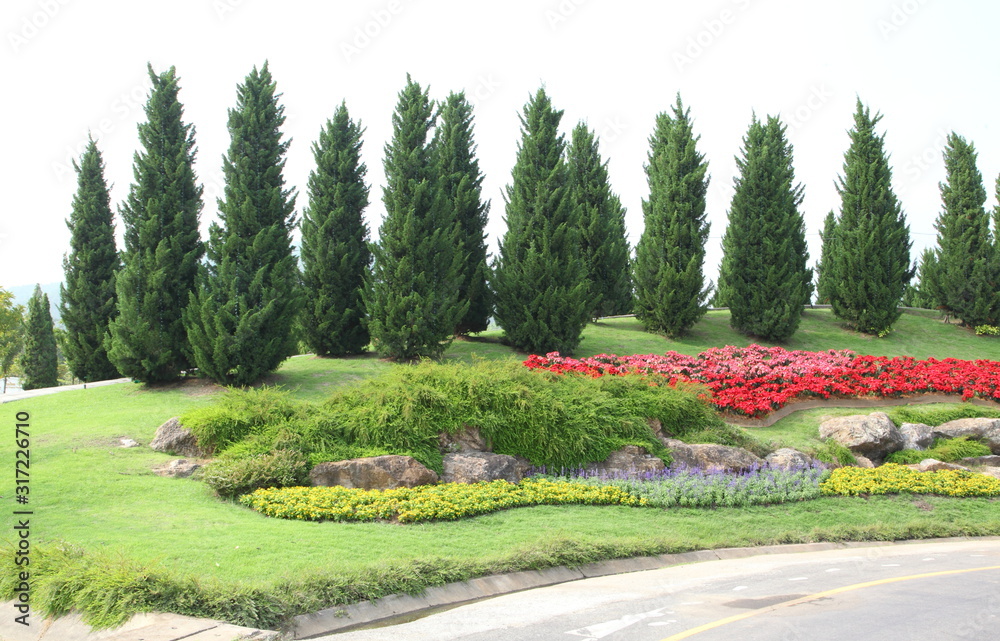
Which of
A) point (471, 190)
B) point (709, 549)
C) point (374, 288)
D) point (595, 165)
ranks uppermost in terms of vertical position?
point (595, 165)

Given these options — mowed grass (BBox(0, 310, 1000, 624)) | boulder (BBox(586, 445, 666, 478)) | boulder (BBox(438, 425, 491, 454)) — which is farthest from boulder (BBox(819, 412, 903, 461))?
boulder (BBox(438, 425, 491, 454))

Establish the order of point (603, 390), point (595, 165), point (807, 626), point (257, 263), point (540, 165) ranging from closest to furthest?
point (807, 626) < point (603, 390) < point (257, 263) < point (540, 165) < point (595, 165)

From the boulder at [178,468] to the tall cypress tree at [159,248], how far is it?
271 inches

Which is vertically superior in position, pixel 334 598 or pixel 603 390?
pixel 603 390

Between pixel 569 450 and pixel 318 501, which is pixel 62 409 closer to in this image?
pixel 318 501

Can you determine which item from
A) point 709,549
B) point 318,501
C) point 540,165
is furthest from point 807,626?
point 540,165

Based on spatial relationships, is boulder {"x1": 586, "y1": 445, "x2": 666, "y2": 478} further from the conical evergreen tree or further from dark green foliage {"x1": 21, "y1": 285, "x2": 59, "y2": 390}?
dark green foliage {"x1": 21, "y1": 285, "x2": 59, "y2": 390}

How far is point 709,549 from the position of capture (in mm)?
7949

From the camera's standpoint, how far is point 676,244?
76.2 feet

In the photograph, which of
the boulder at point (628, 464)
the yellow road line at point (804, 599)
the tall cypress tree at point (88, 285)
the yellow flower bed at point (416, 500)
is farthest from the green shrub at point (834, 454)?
the tall cypress tree at point (88, 285)

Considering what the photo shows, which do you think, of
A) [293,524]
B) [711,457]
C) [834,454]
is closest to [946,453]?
[834,454]

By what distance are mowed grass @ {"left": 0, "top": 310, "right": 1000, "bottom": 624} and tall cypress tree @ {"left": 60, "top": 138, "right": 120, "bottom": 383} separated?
653 centimetres

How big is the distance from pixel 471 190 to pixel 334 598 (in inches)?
673

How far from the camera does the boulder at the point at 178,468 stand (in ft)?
30.6
